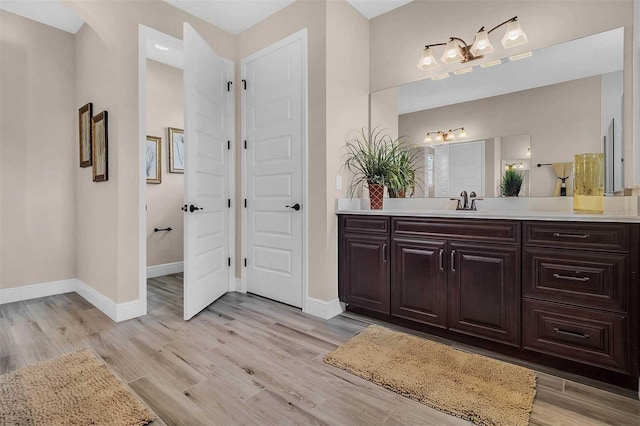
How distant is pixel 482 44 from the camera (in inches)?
95.9

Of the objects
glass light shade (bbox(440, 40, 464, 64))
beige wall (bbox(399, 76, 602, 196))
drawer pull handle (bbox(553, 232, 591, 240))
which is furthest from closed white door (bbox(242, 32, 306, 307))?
drawer pull handle (bbox(553, 232, 591, 240))

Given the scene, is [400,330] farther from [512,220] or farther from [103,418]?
[103,418]

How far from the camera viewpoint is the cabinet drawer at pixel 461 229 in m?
2.03

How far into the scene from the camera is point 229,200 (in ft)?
11.4

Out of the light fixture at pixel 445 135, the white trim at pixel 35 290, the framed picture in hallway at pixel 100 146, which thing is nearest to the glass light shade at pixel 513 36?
the light fixture at pixel 445 135

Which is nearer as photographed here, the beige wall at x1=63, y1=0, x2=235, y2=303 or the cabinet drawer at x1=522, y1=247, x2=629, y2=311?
the cabinet drawer at x1=522, y1=247, x2=629, y2=311

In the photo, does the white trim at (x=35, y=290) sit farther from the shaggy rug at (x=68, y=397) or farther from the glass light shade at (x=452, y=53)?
the glass light shade at (x=452, y=53)

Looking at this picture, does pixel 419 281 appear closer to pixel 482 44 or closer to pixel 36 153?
pixel 482 44

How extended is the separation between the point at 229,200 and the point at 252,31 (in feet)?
5.84

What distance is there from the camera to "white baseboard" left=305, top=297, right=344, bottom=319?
2.77m

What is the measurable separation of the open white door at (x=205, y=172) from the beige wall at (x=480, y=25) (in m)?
1.57

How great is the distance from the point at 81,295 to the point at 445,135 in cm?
401

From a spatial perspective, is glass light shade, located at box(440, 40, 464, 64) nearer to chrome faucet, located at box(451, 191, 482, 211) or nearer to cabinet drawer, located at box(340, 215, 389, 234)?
chrome faucet, located at box(451, 191, 482, 211)

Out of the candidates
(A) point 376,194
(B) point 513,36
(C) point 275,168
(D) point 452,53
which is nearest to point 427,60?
(D) point 452,53
